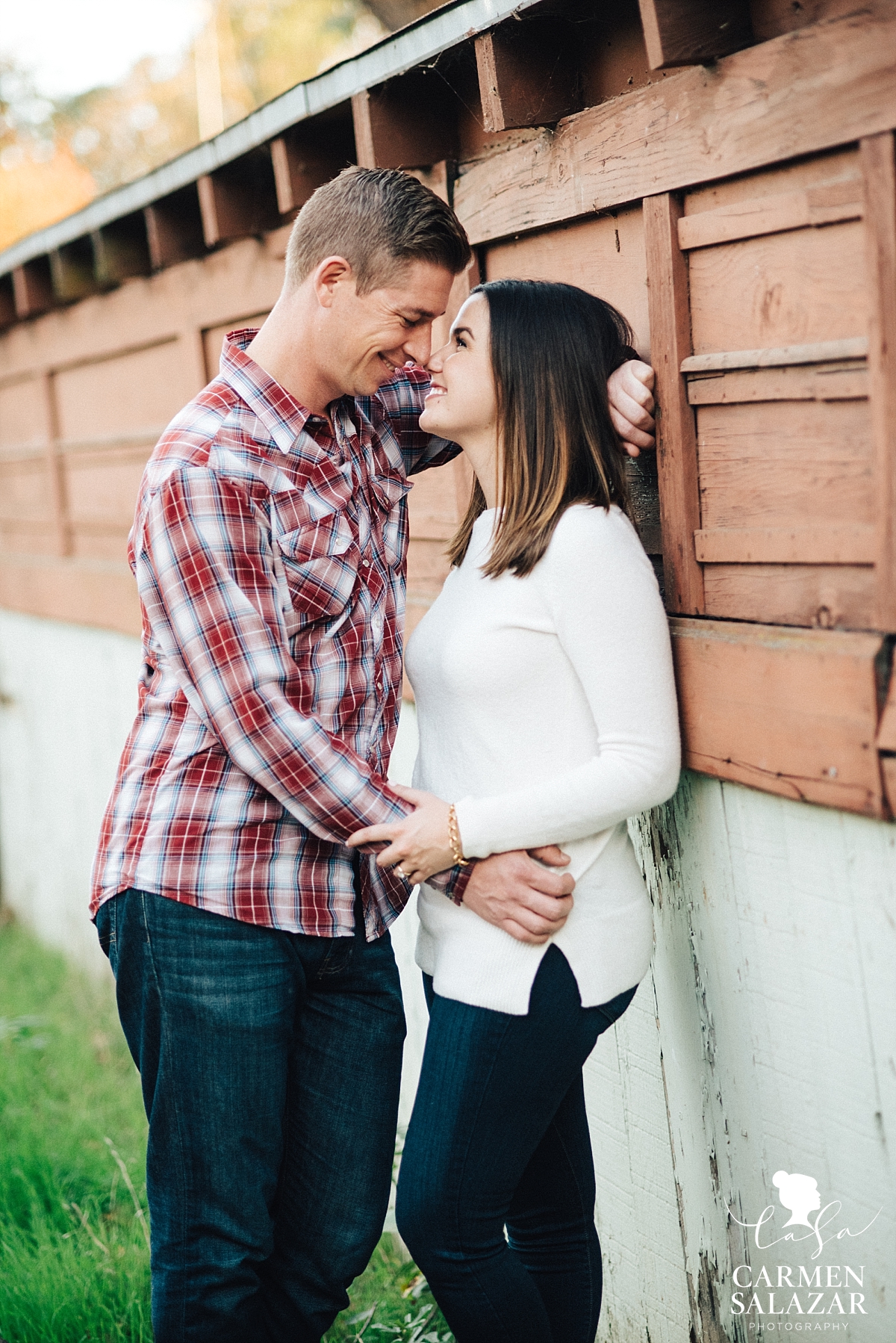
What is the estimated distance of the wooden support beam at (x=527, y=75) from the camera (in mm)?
2582

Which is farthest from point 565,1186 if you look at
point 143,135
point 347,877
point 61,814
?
point 143,135

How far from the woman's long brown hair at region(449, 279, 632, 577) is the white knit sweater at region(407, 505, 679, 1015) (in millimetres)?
70

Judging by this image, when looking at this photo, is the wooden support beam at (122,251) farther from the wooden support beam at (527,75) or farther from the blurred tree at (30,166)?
the blurred tree at (30,166)

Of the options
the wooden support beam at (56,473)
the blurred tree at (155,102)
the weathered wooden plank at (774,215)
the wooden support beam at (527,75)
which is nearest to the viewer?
the weathered wooden plank at (774,215)

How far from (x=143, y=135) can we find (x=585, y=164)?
3102 centimetres

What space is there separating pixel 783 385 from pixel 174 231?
3434 millimetres

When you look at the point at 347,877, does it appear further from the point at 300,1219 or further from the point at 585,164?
the point at 585,164

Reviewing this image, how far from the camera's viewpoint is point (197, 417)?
7.59 feet

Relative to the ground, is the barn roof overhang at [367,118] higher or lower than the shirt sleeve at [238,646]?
higher

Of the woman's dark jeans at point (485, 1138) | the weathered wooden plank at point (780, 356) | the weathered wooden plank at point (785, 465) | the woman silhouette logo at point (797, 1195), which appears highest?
the weathered wooden plank at point (780, 356)

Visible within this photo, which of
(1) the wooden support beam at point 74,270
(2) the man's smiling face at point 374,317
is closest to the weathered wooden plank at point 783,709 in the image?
(2) the man's smiling face at point 374,317

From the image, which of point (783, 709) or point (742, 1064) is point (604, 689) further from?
point (742, 1064)

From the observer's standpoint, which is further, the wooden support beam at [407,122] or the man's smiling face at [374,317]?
the wooden support beam at [407,122]

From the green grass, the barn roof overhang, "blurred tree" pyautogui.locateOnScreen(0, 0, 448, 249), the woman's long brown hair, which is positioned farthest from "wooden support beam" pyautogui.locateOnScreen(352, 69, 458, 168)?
A: "blurred tree" pyautogui.locateOnScreen(0, 0, 448, 249)
